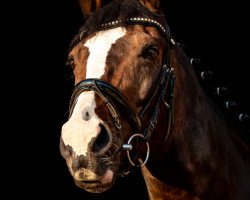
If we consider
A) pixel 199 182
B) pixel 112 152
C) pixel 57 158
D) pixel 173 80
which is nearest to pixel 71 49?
pixel 173 80

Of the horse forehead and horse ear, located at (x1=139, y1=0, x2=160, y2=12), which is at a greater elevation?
horse ear, located at (x1=139, y1=0, x2=160, y2=12)

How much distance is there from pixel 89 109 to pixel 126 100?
209 millimetres

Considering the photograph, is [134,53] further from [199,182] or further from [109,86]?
[199,182]

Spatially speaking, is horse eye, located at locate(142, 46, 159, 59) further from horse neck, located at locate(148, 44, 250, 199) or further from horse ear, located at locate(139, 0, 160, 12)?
horse ear, located at locate(139, 0, 160, 12)

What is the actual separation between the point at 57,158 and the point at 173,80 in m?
2.18

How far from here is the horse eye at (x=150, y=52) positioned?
1.95 m

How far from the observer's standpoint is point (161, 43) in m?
2.05

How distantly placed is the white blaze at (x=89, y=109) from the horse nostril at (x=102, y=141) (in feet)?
0.13

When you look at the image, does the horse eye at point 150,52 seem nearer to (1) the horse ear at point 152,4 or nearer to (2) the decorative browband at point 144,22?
(2) the decorative browband at point 144,22

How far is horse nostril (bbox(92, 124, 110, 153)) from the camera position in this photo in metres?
1.62

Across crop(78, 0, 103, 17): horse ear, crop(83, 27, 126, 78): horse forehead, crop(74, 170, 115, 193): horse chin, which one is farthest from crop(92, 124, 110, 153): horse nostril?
crop(78, 0, 103, 17): horse ear

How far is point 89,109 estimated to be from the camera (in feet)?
5.41

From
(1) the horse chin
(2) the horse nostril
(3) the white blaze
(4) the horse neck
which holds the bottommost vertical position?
(4) the horse neck

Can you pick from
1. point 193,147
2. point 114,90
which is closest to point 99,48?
point 114,90
